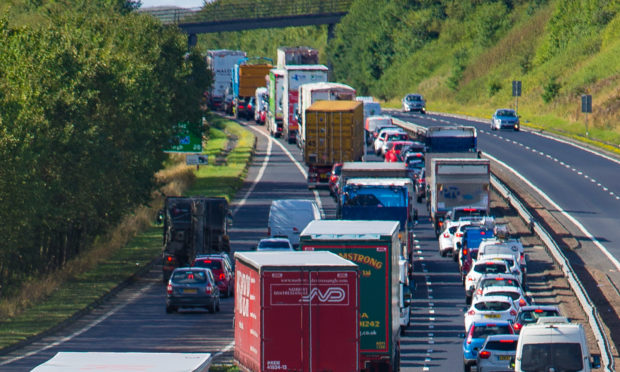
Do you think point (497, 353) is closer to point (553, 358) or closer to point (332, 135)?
point (553, 358)

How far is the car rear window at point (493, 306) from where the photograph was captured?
38500mm

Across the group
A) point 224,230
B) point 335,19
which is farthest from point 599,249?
point 335,19

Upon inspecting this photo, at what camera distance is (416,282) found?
170ft

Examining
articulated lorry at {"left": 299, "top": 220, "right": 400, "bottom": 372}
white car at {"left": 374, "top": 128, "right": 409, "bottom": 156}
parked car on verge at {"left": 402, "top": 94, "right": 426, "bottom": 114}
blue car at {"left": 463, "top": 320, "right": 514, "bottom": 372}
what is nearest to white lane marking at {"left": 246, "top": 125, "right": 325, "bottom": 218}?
white car at {"left": 374, "top": 128, "right": 409, "bottom": 156}

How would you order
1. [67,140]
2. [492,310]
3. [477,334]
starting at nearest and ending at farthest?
[477,334]
[492,310]
[67,140]

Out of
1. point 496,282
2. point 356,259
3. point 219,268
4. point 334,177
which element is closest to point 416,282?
point 219,268

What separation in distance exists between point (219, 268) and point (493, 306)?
12061 mm

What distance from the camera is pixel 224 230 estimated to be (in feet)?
173

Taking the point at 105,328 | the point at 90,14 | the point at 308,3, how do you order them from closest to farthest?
the point at 105,328
the point at 90,14
the point at 308,3

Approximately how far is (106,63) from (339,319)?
114ft

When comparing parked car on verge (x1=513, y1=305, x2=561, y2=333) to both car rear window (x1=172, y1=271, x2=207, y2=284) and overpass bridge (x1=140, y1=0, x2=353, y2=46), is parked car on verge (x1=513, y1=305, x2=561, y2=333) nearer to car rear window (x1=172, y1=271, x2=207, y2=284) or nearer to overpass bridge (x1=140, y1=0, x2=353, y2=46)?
car rear window (x1=172, y1=271, x2=207, y2=284)

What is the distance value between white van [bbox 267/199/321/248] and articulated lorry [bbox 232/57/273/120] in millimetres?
66613

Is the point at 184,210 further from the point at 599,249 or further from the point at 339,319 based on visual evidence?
the point at 339,319

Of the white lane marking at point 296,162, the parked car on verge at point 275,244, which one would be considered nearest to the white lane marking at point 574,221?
the white lane marking at point 296,162
